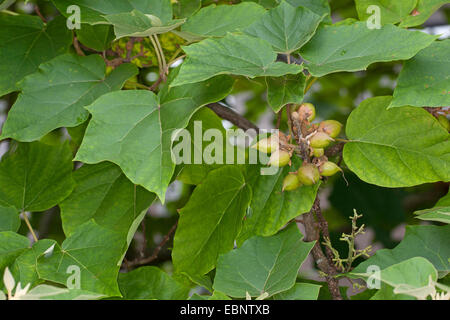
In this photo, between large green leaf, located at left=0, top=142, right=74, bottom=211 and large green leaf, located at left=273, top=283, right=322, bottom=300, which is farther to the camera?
large green leaf, located at left=0, top=142, right=74, bottom=211

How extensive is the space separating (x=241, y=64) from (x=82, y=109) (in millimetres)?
239

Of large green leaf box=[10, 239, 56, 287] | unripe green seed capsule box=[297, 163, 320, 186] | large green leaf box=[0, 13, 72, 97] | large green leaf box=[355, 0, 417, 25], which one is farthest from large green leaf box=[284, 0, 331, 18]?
large green leaf box=[10, 239, 56, 287]

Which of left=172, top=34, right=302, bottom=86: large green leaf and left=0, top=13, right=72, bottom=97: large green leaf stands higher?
left=0, top=13, right=72, bottom=97: large green leaf

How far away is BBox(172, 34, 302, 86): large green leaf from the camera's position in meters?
0.61

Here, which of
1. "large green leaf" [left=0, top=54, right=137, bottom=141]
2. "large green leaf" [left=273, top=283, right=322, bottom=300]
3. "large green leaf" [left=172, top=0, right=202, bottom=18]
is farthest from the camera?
"large green leaf" [left=172, top=0, right=202, bottom=18]

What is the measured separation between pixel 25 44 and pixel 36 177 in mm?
201

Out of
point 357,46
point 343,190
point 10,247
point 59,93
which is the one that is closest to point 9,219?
point 10,247

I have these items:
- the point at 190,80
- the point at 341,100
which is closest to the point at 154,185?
the point at 190,80

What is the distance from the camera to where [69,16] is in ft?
2.41

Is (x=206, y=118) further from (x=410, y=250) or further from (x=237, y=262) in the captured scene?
(x=410, y=250)

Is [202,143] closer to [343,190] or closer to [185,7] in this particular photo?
[185,7]

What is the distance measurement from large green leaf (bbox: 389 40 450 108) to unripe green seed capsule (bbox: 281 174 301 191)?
0.47 ft

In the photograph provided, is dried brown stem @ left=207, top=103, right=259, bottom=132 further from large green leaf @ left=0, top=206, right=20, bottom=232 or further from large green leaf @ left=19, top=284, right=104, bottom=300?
Answer: large green leaf @ left=19, top=284, right=104, bottom=300
